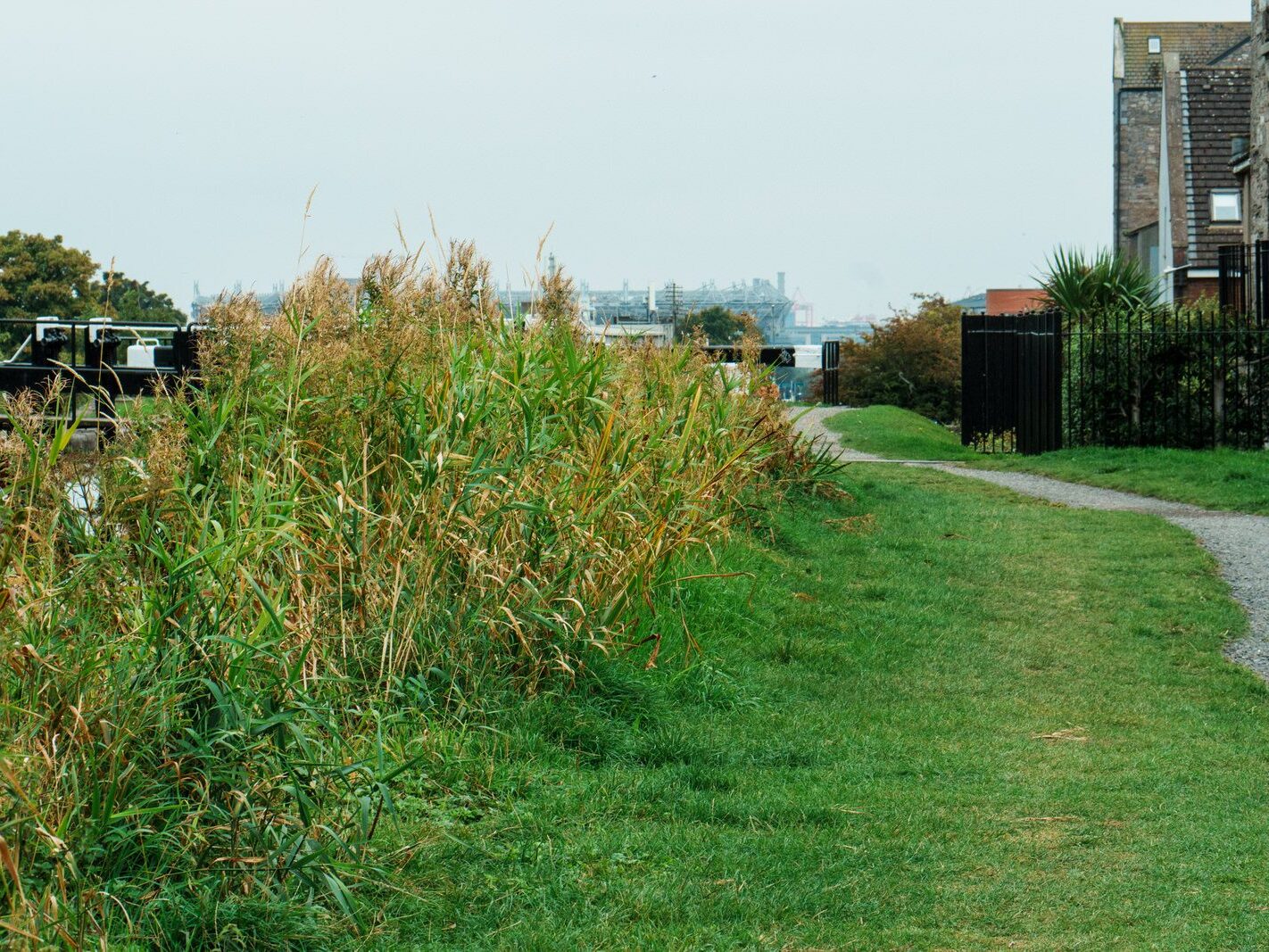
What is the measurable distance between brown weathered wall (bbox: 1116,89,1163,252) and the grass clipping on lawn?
1769 inches

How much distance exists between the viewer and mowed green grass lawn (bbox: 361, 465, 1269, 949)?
365cm

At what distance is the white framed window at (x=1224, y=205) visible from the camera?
3359 centimetres

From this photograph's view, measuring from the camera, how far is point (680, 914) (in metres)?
3.66

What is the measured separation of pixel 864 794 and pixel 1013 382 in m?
16.6

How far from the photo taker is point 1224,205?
33.8 meters

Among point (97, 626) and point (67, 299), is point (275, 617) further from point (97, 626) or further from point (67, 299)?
point (67, 299)

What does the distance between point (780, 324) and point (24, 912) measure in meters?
65.8

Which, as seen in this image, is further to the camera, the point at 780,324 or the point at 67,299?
the point at 780,324

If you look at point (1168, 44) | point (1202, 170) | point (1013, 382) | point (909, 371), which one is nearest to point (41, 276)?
point (909, 371)

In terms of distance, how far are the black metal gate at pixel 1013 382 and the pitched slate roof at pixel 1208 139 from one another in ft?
47.1

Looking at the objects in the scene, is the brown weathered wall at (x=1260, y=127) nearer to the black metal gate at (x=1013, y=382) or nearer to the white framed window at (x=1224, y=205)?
the black metal gate at (x=1013, y=382)

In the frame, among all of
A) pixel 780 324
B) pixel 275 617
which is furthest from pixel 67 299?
pixel 275 617

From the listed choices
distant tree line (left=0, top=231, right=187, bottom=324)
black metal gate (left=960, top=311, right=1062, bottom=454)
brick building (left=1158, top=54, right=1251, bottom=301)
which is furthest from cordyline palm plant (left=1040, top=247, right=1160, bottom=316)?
distant tree line (left=0, top=231, right=187, bottom=324)

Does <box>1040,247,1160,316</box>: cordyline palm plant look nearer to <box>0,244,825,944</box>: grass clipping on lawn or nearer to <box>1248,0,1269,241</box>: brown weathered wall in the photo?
<box>1248,0,1269,241</box>: brown weathered wall
